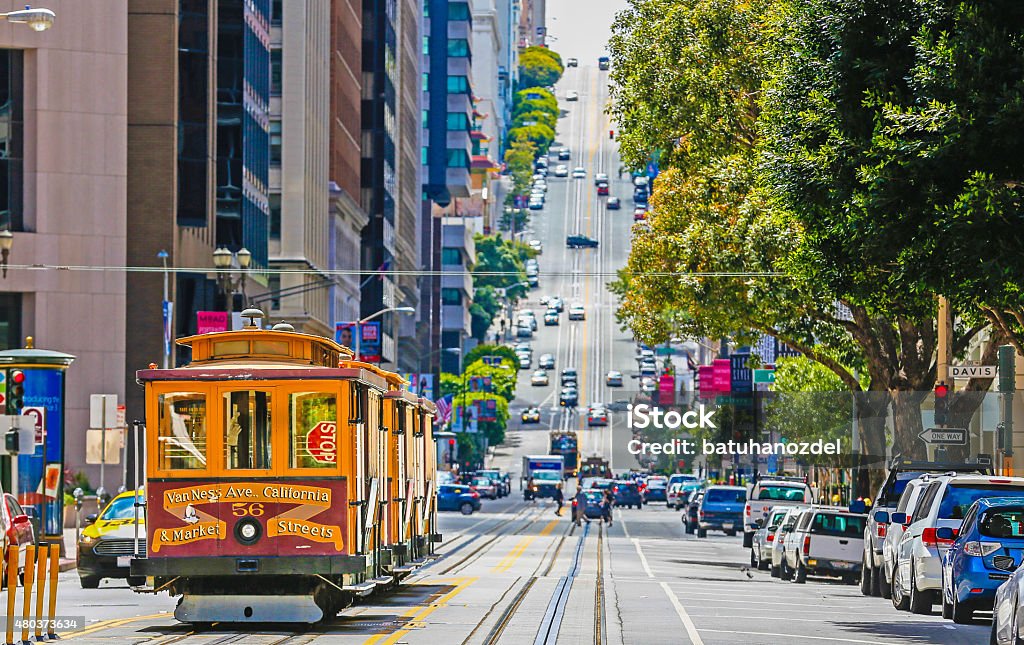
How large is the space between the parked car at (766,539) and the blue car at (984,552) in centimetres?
1872

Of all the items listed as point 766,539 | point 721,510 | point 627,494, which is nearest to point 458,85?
point 627,494

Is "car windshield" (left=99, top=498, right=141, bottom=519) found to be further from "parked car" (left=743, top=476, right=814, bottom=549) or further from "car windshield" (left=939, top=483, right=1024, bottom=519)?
"parked car" (left=743, top=476, right=814, bottom=549)

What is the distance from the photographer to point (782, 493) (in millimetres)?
56625

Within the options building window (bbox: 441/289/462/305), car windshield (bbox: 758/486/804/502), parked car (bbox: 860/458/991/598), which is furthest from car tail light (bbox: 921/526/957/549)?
building window (bbox: 441/289/462/305)

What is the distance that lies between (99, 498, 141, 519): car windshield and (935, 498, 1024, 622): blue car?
13.6 metres

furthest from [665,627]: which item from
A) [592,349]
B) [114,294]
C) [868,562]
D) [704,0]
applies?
[592,349]

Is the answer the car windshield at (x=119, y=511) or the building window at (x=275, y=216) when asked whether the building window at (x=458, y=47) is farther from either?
the car windshield at (x=119, y=511)


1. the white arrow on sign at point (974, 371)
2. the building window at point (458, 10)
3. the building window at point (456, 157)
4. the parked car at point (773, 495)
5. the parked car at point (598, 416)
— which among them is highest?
the building window at point (458, 10)

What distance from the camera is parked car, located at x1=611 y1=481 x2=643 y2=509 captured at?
108 metres

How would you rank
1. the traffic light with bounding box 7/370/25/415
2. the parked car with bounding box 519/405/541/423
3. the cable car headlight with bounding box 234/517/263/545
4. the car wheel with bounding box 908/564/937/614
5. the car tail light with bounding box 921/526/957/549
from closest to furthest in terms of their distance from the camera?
the cable car headlight with bounding box 234/517/263/545 < the car tail light with bounding box 921/526/957/549 < the car wheel with bounding box 908/564/937/614 < the traffic light with bounding box 7/370/25/415 < the parked car with bounding box 519/405/541/423

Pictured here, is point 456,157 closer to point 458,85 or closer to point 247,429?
point 458,85

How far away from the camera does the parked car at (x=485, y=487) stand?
369ft

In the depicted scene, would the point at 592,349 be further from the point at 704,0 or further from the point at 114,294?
the point at 704,0

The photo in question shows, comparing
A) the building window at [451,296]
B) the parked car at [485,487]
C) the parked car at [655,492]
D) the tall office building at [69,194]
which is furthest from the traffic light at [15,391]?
the building window at [451,296]
